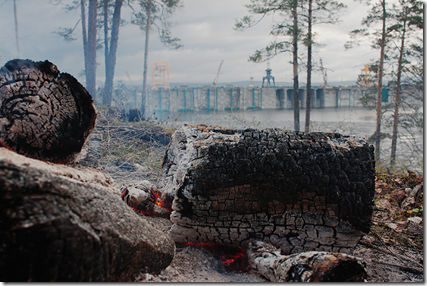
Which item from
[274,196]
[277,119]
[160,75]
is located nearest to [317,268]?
[274,196]

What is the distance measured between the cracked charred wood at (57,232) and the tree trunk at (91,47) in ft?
9.73

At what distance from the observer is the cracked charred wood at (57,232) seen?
687 mm

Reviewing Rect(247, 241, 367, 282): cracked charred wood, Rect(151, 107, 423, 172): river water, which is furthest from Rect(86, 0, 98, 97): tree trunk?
Rect(247, 241, 367, 282): cracked charred wood

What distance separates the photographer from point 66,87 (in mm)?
Answer: 1339

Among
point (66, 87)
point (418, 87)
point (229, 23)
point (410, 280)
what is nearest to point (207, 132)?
point (66, 87)

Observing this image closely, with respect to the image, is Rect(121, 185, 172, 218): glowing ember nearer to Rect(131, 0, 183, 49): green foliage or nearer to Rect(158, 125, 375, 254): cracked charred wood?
Rect(158, 125, 375, 254): cracked charred wood

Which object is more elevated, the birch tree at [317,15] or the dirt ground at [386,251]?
the birch tree at [317,15]

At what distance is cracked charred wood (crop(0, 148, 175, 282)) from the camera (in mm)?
687

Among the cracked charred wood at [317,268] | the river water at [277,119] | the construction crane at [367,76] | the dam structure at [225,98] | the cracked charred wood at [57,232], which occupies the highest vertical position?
the construction crane at [367,76]

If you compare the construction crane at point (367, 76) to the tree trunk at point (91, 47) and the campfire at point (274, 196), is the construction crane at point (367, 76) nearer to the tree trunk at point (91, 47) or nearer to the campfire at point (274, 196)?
the campfire at point (274, 196)

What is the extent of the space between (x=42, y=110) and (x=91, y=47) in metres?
2.71

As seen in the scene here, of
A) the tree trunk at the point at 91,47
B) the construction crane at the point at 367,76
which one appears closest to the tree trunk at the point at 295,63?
the construction crane at the point at 367,76

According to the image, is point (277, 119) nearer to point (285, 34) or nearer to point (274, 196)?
point (285, 34)

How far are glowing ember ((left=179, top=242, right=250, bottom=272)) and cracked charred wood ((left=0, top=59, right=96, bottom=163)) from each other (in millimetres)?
929
